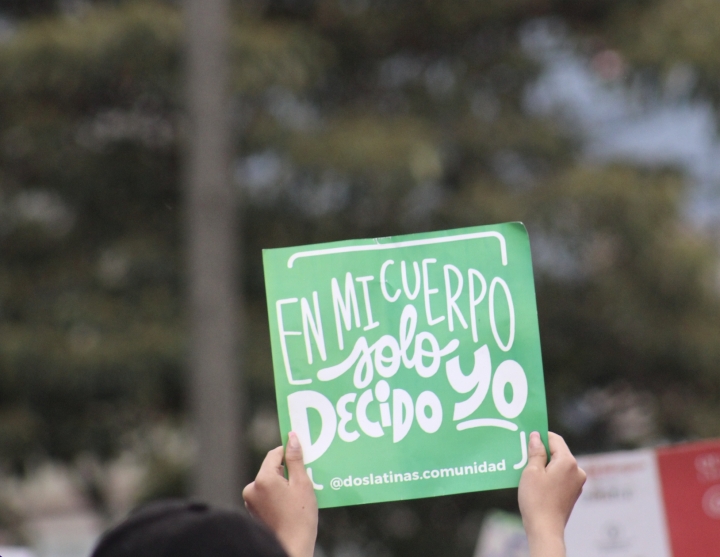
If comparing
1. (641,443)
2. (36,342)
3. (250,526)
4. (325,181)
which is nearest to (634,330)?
(641,443)

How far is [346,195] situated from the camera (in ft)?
17.7

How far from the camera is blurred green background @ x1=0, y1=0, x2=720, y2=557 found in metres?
5.32

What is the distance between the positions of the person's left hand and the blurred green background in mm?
3464

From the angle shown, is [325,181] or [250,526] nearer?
[250,526]

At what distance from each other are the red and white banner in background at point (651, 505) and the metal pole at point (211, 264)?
2413mm

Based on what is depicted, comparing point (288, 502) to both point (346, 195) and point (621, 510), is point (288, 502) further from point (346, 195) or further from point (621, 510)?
point (346, 195)

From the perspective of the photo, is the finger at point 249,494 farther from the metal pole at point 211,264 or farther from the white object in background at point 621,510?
the metal pole at point 211,264

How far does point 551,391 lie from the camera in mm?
5648

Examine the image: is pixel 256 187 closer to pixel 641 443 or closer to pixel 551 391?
pixel 551 391

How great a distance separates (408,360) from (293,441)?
0.72 ft

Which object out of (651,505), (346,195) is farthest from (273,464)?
(346,195)

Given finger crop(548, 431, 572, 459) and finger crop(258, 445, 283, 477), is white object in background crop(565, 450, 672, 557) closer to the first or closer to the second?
finger crop(548, 431, 572, 459)

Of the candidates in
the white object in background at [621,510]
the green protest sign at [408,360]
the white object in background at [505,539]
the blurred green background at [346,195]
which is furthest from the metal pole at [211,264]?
the green protest sign at [408,360]

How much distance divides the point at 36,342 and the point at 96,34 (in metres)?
1.40
